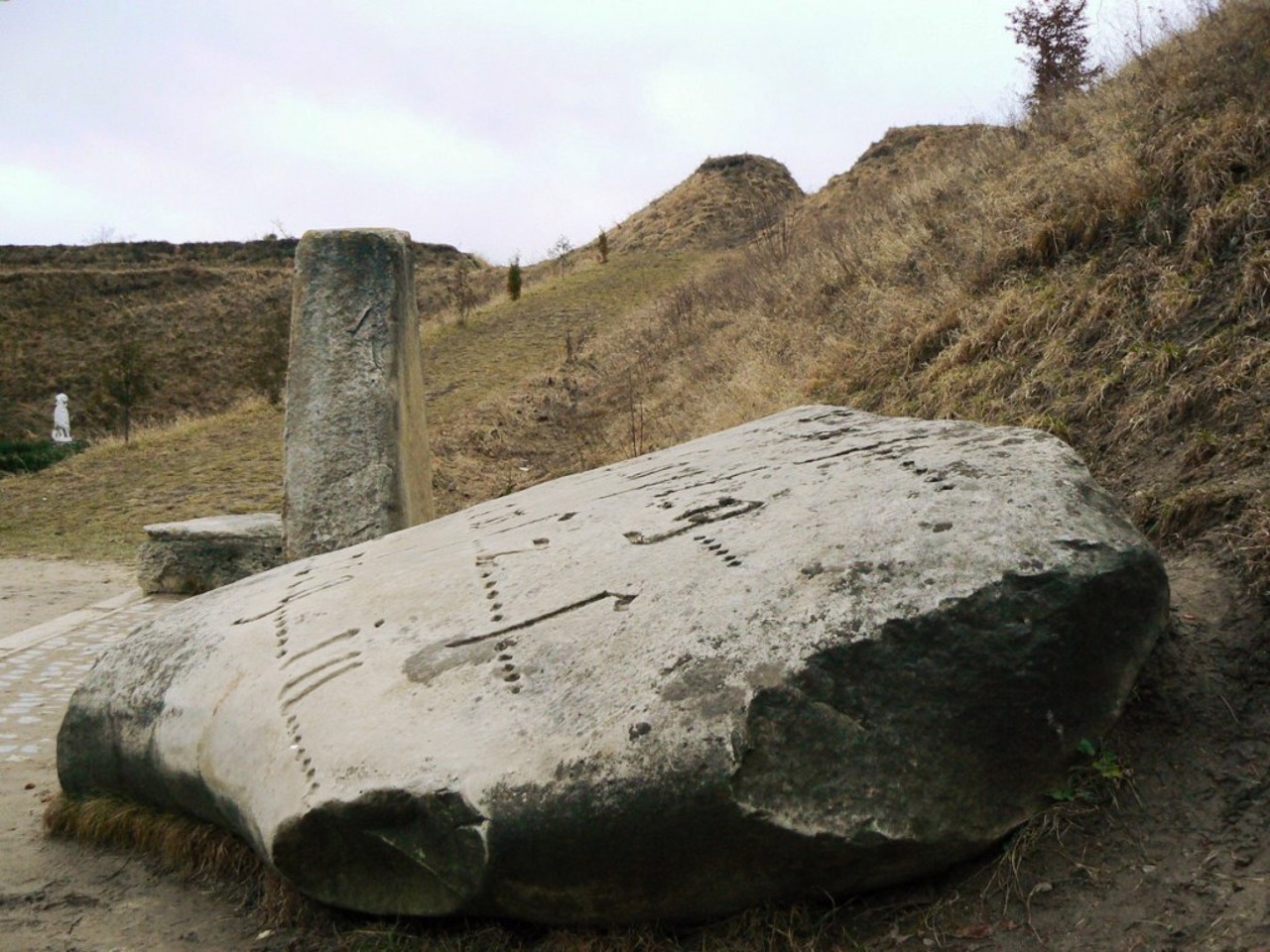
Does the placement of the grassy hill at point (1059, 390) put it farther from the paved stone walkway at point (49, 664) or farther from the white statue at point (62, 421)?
the white statue at point (62, 421)

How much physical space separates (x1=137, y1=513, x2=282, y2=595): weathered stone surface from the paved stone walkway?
15 cm

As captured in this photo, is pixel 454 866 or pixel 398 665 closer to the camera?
pixel 454 866

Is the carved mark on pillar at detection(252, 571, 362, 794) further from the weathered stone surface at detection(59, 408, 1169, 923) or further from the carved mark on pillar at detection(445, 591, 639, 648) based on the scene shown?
the carved mark on pillar at detection(445, 591, 639, 648)

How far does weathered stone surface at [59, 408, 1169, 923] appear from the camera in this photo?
8.20ft

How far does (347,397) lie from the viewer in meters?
6.38

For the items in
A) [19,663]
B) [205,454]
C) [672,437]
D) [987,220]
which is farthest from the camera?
[205,454]

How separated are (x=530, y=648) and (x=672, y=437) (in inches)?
270

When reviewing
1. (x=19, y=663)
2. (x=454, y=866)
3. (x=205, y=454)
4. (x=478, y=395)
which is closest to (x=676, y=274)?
(x=478, y=395)

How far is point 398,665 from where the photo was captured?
9.85 ft

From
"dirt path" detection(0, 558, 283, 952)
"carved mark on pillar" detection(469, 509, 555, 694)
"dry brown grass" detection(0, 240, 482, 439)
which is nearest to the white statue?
"dry brown grass" detection(0, 240, 482, 439)

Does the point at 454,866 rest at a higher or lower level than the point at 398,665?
lower

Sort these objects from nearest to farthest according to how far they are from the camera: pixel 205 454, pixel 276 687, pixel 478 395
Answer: pixel 276 687
pixel 205 454
pixel 478 395

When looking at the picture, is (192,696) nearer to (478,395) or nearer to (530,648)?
(530,648)

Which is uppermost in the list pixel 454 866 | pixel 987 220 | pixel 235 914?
pixel 987 220
